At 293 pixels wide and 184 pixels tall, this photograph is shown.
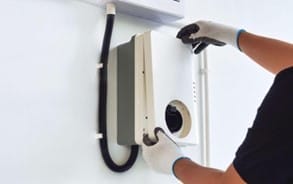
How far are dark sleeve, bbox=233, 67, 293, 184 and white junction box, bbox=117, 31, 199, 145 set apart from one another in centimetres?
40

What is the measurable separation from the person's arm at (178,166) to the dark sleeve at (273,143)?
0.16 ft

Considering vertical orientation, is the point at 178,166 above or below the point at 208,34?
below

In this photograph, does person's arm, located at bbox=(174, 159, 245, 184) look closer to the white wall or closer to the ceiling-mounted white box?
the white wall

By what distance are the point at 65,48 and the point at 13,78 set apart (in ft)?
0.68

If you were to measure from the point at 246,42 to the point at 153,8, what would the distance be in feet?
1.19

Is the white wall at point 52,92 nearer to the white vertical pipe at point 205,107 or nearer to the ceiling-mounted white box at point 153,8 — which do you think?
the ceiling-mounted white box at point 153,8

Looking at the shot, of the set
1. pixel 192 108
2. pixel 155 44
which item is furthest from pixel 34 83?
pixel 192 108

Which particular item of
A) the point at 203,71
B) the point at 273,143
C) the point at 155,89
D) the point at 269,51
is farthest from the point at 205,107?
the point at 273,143

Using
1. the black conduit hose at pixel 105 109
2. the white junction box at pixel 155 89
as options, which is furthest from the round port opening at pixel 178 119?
the black conduit hose at pixel 105 109

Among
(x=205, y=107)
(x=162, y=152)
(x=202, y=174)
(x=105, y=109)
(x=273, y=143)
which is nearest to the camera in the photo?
(x=273, y=143)

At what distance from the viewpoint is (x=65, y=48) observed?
1437 mm

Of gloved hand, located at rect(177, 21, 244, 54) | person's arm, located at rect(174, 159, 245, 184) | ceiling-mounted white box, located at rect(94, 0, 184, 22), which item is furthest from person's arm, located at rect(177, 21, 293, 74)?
person's arm, located at rect(174, 159, 245, 184)

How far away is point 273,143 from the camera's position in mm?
1074

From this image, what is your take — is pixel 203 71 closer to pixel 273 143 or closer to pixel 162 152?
pixel 162 152
